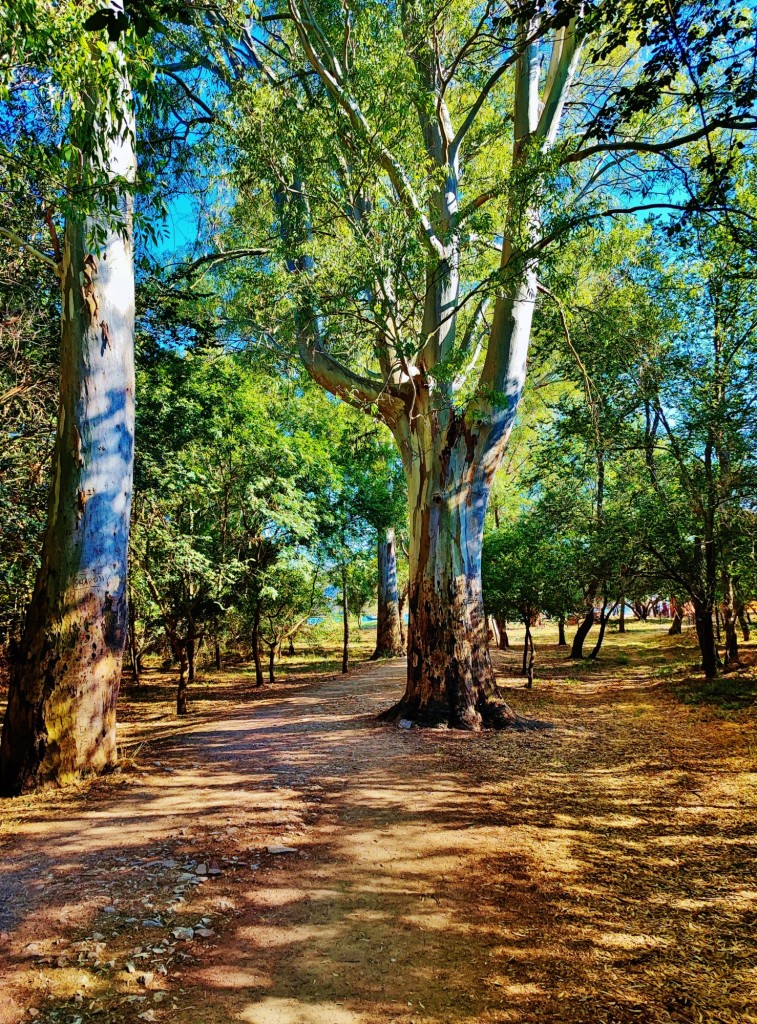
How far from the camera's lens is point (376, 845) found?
12.5 feet

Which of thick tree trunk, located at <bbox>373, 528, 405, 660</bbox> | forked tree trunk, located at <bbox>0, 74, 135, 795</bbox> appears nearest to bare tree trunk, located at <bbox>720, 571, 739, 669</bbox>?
thick tree trunk, located at <bbox>373, 528, 405, 660</bbox>

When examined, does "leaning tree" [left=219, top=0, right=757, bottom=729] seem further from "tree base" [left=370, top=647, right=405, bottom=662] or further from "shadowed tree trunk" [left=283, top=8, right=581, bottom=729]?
"tree base" [left=370, top=647, right=405, bottom=662]

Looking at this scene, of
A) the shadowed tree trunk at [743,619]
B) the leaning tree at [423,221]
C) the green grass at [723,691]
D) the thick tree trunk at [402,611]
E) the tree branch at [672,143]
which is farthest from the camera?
the thick tree trunk at [402,611]

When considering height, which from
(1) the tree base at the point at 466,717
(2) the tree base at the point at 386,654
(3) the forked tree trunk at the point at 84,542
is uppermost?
(3) the forked tree trunk at the point at 84,542

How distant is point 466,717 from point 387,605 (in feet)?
35.0

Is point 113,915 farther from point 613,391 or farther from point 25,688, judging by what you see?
point 613,391

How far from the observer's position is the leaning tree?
604cm

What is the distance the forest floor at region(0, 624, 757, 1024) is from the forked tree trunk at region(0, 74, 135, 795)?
52 centimetres

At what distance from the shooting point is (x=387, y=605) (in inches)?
698

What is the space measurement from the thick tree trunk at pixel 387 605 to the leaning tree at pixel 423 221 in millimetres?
9069

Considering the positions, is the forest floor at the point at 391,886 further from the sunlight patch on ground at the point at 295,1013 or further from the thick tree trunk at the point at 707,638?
the thick tree trunk at the point at 707,638

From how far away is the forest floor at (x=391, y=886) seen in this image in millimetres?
2318

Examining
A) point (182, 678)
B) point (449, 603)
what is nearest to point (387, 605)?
point (182, 678)

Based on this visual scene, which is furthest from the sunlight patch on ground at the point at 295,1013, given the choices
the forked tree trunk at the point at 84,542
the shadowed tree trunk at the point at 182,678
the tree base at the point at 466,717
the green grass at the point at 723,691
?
the green grass at the point at 723,691
